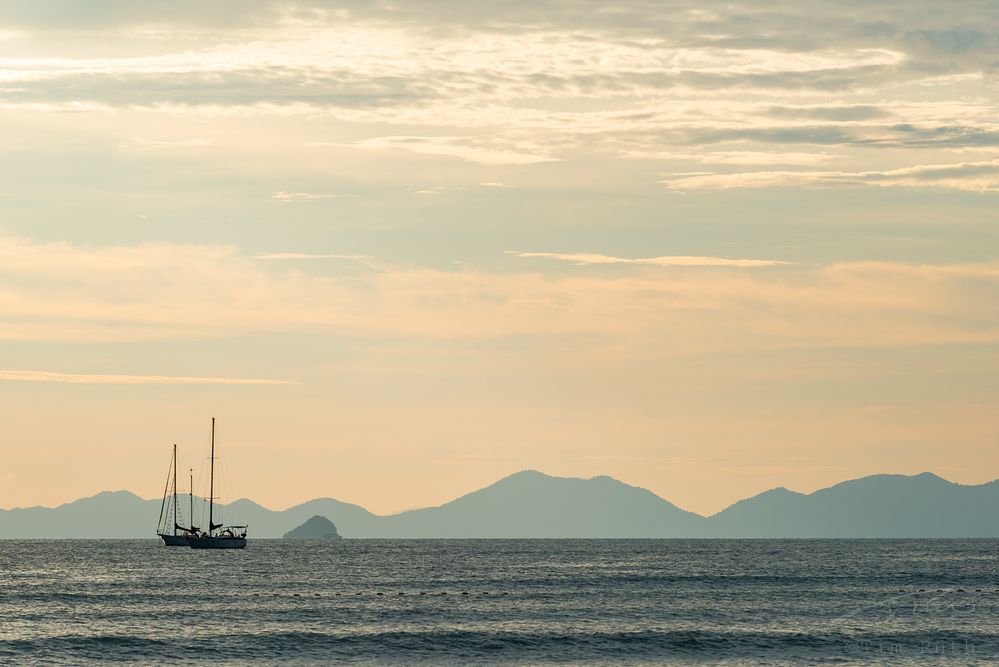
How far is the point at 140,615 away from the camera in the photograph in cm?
11862

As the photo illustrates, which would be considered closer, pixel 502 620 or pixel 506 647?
pixel 506 647

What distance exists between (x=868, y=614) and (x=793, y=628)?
578 inches

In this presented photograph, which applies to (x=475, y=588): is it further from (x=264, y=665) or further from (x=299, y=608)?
(x=264, y=665)

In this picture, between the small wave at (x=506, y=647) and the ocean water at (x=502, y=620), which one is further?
the ocean water at (x=502, y=620)

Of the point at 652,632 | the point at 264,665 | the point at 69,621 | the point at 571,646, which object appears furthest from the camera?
the point at 69,621

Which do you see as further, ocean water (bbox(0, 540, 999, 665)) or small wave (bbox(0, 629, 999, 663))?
ocean water (bbox(0, 540, 999, 665))

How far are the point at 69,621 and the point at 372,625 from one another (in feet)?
82.9

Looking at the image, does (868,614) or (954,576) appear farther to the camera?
(954,576)

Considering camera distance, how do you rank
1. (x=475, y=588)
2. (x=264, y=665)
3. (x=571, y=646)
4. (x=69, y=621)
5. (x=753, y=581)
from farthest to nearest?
(x=753, y=581)
(x=475, y=588)
(x=69, y=621)
(x=571, y=646)
(x=264, y=665)

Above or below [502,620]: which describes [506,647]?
below

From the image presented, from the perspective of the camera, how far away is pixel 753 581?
168m

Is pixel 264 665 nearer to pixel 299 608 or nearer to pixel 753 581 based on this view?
pixel 299 608

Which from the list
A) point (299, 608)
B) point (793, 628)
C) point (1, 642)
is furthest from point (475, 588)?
point (1, 642)

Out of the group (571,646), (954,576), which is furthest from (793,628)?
(954,576)
